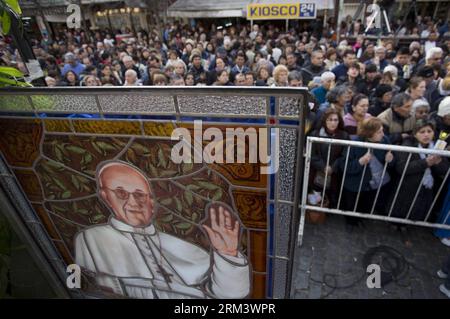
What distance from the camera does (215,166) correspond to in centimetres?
176

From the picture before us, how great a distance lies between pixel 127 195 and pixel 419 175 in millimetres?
2799

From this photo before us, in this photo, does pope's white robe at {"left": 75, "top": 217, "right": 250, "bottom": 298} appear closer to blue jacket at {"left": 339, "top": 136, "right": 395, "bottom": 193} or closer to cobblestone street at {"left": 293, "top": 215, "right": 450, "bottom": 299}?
cobblestone street at {"left": 293, "top": 215, "right": 450, "bottom": 299}

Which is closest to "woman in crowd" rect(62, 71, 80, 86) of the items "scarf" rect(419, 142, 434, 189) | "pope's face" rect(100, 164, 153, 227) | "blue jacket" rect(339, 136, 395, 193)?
"pope's face" rect(100, 164, 153, 227)

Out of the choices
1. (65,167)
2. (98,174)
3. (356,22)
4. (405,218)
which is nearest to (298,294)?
(405,218)

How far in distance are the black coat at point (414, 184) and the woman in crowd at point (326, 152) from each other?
23.0 inches

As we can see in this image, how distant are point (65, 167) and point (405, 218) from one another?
3.33 m

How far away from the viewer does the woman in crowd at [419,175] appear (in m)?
2.88

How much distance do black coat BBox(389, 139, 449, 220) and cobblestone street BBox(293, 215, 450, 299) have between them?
0.30 meters

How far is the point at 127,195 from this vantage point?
2098 mm

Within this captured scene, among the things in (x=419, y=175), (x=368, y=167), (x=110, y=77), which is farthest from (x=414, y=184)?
(x=110, y=77)

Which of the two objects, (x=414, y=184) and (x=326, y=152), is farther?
(x=326, y=152)

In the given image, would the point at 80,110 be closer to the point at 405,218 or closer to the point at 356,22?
the point at 405,218

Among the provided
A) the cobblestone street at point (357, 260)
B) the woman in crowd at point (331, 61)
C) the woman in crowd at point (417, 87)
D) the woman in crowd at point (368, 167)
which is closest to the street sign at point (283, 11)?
the woman in crowd at point (331, 61)

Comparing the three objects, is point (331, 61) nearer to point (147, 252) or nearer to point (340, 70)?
point (340, 70)
